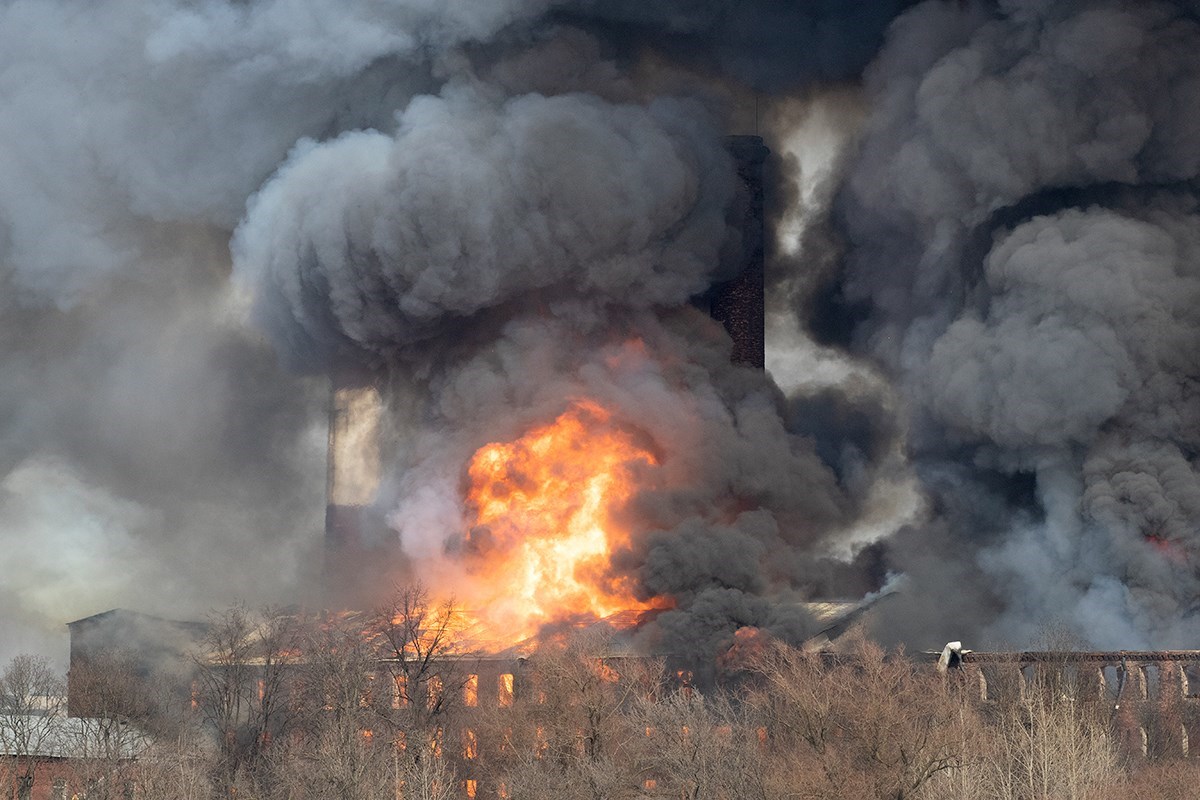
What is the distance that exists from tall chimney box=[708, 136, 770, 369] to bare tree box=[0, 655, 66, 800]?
31.9m

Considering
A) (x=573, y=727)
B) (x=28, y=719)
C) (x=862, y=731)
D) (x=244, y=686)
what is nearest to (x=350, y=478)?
(x=244, y=686)

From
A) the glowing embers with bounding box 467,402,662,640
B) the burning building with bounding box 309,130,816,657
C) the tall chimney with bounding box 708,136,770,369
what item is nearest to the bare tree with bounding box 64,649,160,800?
the burning building with bounding box 309,130,816,657

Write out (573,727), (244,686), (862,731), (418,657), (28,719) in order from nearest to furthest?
(862,731), (573,727), (28,719), (418,657), (244,686)

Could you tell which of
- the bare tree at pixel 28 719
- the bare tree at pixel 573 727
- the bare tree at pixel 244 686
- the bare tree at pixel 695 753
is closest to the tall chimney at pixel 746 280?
the bare tree at pixel 573 727

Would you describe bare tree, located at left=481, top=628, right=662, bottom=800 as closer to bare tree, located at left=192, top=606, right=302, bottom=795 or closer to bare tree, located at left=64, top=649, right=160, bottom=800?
bare tree, located at left=192, top=606, right=302, bottom=795

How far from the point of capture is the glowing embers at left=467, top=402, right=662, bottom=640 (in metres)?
71.1

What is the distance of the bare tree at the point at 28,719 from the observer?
2335 inches

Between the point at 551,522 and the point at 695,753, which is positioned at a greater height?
the point at 551,522

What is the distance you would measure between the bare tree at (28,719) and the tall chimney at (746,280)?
105 feet

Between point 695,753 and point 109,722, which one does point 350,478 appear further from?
point 695,753

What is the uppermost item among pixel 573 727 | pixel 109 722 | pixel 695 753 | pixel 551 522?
pixel 551 522

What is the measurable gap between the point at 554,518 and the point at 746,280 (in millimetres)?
16374

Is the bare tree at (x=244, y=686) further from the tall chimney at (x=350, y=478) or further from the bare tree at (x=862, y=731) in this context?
the bare tree at (x=862, y=731)

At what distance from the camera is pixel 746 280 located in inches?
3246
